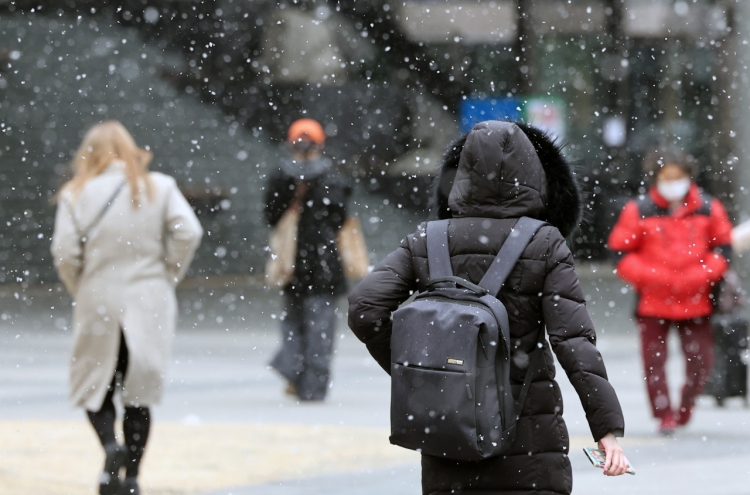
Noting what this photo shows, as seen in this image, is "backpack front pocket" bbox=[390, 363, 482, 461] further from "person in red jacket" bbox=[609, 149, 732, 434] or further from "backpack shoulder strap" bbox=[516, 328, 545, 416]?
"person in red jacket" bbox=[609, 149, 732, 434]

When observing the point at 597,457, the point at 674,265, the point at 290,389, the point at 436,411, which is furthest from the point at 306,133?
the point at 597,457

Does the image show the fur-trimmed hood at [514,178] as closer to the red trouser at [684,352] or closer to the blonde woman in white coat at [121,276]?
the blonde woman in white coat at [121,276]

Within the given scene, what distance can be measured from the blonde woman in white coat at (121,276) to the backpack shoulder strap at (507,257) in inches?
100

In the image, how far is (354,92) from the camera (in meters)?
17.6

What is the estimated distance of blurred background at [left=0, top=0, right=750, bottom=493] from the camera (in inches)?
675

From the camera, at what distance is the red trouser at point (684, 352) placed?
7395 mm

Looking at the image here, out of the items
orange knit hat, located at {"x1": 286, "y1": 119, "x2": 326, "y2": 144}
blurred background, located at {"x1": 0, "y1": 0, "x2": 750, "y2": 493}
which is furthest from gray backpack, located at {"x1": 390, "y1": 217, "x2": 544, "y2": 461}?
blurred background, located at {"x1": 0, "y1": 0, "x2": 750, "y2": 493}

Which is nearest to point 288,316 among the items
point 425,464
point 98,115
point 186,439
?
point 186,439

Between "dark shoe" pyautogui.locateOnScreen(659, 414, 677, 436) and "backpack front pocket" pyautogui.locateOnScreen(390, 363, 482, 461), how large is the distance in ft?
14.0

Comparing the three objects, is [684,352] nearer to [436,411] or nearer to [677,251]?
[677,251]

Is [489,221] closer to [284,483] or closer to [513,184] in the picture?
[513,184]

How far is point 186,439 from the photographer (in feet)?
23.5

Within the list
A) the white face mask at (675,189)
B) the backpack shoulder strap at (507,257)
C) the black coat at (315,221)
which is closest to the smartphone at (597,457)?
the backpack shoulder strap at (507,257)

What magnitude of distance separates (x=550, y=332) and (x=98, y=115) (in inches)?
579
